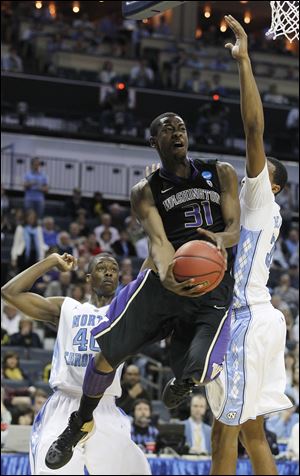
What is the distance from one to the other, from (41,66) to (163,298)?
2122 centimetres

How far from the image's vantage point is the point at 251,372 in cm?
754

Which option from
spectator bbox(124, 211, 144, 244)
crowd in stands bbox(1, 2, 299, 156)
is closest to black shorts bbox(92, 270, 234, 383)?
spectator bbox(124, 211, 144, 244)

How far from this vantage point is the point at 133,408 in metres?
14.3

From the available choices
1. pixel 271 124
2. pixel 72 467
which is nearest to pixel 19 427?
pixel 72 467

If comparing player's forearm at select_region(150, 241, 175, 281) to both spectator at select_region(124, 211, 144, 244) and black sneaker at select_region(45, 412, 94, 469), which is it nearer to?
black sneaker at select_region(45, 412, 94, 469)

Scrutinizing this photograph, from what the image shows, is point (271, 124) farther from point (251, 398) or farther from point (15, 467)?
point (251, 398)

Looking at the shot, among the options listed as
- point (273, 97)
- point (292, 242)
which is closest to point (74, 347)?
point (292, 242)

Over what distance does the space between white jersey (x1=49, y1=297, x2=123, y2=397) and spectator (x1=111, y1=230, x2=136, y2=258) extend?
480 inches

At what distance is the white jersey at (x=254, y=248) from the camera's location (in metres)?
7.60

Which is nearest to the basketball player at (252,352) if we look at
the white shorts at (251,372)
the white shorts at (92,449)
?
the white shorts at (251,372)

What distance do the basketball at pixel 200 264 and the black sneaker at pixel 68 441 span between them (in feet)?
4.67

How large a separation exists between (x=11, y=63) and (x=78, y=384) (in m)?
18.5

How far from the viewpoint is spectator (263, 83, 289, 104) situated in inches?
1100

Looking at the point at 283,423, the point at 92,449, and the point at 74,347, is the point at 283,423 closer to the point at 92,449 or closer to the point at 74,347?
the point at 92,449
